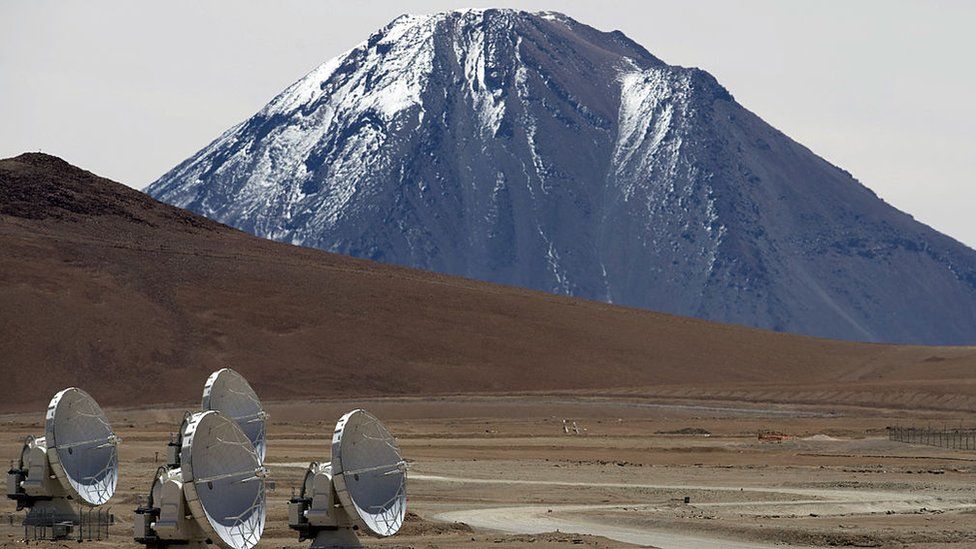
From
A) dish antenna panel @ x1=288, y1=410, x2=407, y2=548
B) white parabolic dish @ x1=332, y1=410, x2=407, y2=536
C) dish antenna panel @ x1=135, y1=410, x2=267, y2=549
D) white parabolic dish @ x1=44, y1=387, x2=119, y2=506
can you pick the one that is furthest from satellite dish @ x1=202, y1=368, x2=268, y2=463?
dish antenna panel @ x1=135, y1=410, x2=267, y2=549

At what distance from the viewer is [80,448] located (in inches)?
1805

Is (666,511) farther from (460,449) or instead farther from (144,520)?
(460,449)

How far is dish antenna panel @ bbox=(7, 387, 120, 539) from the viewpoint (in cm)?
4522

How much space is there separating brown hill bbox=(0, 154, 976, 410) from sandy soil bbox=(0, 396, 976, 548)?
15.0 m

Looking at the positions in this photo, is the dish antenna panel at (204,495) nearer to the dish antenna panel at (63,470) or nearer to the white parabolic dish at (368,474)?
the white parabolic dish at (368,474)

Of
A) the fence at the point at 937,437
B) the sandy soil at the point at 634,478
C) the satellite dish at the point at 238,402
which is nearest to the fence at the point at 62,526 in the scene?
the sandy soil at the point at 634,478

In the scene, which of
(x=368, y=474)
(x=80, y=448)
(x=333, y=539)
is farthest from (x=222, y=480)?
(x=80, y=448)

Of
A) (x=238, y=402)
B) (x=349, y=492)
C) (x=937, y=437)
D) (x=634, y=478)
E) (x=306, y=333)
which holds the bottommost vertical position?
(x=634, y=478)

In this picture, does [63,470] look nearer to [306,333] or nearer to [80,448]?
[80,448]

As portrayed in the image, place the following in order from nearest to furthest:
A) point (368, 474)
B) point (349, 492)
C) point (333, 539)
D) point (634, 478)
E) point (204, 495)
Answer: point (204, 495) → point (349, 492) → point (333, 539) → point (368, 474) → point (634, 478)

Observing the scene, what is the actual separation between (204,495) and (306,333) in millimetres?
112005

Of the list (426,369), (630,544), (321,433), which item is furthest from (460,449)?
(426,369)

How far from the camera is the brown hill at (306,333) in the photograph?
5241 inches

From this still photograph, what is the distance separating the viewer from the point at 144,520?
36.0 m
